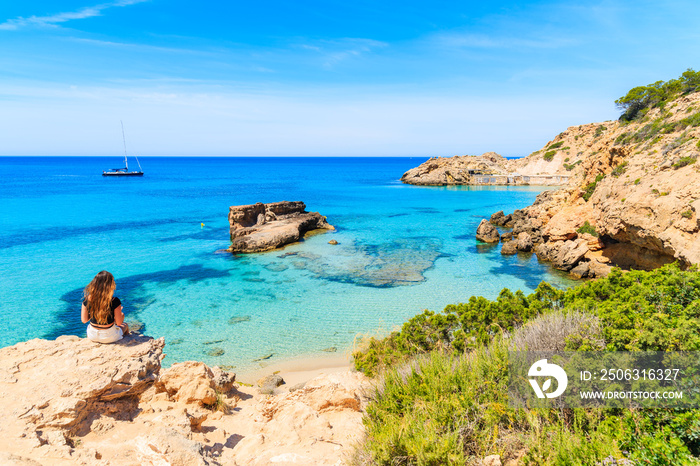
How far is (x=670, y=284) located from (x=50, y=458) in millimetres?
10604

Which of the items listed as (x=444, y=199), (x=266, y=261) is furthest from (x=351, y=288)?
(x=444, y=199)

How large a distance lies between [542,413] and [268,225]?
27.5 meters

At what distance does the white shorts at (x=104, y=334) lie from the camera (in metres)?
6.51

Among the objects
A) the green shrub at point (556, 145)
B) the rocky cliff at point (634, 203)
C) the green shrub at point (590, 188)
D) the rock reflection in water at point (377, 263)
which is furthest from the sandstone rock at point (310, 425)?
the green shrub at point (556, 145)

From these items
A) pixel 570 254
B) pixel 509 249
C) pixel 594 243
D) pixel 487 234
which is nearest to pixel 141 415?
pixel 570 254

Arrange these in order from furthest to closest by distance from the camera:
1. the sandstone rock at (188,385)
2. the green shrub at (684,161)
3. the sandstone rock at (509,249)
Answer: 1. the sandstone rock at (509,249)
2. the green shrub at (684,161)
3. the sandstone rock at (188,385)

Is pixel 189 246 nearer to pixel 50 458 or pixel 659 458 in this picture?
pixel 50 458

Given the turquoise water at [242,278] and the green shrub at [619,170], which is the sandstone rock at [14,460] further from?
the green shrub at [619,170]

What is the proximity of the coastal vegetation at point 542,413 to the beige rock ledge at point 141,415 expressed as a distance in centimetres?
100

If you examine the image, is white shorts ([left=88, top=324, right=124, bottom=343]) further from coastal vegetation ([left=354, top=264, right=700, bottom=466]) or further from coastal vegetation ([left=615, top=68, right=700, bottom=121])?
coastal vegetation ([left=615, top=68, right=700, bottom=121])

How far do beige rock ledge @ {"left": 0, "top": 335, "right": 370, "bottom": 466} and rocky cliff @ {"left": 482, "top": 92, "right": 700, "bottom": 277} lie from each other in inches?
547

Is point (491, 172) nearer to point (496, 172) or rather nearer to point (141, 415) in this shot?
point (496, 172)

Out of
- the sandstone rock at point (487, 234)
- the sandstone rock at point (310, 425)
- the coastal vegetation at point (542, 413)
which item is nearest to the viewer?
the coastal vegetation at point (542, 413)

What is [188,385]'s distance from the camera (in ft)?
26.8
